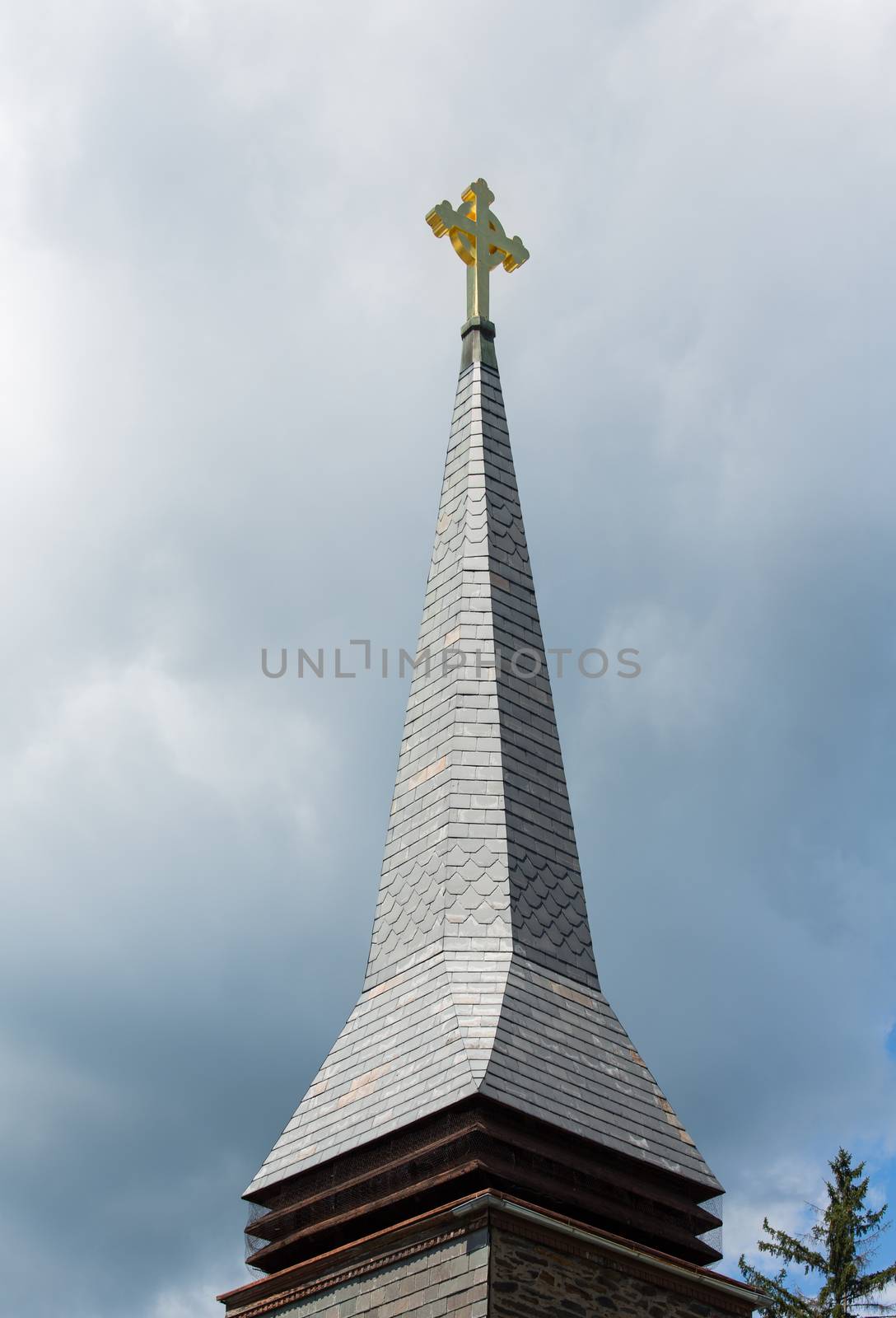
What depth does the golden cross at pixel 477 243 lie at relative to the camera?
26469 mm

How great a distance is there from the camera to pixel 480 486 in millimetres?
24219

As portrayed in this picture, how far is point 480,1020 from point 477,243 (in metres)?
11.8

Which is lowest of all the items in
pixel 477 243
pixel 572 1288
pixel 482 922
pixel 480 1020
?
pixel 572 1288

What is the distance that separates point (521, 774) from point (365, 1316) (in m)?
6.35

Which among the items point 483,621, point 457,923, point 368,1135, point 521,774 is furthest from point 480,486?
point 368,1135

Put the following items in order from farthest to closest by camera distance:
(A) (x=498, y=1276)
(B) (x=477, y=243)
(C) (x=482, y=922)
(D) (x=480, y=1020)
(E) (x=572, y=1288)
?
(B) (x=477, y=243)
(C) (x=482, y=922)
(D) (x=480, y=1020)
(E) (x=572, y=1288)
(A) (x=498, y=1276)

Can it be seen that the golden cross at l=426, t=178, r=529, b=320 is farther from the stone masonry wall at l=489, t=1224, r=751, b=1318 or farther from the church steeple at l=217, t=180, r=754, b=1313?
the stone masonry wall at l=489, t=1224, r=751, b=1318

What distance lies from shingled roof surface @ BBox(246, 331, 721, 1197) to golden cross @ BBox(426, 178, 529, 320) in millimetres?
3060

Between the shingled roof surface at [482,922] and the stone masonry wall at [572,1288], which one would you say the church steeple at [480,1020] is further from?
the stone masonry wall at [572,1288]

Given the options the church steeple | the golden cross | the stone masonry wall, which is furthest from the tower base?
the golden cross

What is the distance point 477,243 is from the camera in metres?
26.6

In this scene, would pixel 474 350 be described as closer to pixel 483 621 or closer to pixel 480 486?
pixel 480 486

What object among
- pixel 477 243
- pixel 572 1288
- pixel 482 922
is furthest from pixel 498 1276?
pixel 477 243

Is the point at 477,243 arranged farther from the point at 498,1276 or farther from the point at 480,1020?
the point at 498,1276
